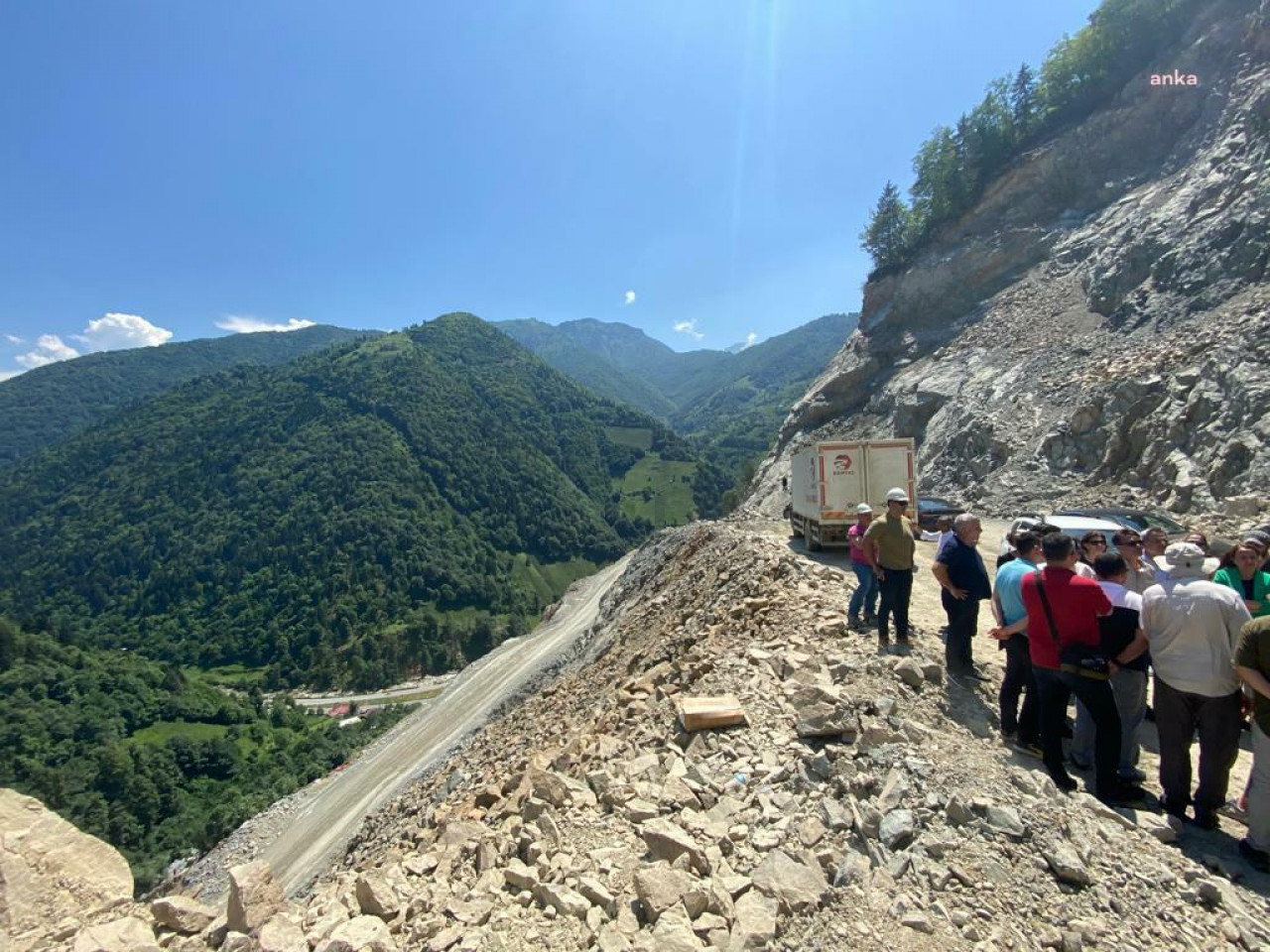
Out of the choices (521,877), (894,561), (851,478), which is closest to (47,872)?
(521,877)

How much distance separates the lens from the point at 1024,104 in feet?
159

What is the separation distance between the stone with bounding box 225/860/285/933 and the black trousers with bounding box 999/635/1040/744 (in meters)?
6.59

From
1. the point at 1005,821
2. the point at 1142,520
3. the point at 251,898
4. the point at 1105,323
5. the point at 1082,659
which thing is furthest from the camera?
the point at 1105,323

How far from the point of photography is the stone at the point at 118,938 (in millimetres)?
3604

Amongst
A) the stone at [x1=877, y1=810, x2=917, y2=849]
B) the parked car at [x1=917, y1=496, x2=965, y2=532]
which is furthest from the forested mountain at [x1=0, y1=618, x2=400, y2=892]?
the stone at [x1=877, y1=810, x2=917, y2=849]

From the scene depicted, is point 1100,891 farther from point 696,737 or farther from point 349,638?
point 349,638

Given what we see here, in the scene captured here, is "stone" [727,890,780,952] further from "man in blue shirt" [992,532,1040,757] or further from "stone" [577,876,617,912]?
"man in blue shirt" [992,532,1040,757]

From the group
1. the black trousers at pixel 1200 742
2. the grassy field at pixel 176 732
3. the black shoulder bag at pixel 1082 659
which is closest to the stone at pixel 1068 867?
the black shoulder bag at pixel 1082 659

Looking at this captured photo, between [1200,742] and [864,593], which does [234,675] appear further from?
[1200,742]

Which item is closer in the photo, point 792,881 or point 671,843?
point 792,881

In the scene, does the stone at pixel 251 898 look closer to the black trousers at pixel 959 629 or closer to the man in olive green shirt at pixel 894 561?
the man in olive green shirt at pixel 894 561

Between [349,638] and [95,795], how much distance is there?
58408mm

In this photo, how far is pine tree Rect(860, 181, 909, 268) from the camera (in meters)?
54.3

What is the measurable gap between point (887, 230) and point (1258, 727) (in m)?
60.3
